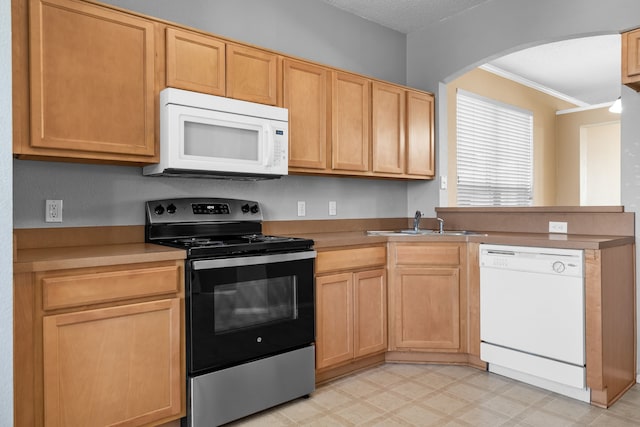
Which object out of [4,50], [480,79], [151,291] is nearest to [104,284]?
[151,291]

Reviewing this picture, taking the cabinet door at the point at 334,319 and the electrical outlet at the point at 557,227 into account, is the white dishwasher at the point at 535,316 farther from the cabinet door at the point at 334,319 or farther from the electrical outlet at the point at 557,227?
the cabinet door at the point at 334,319

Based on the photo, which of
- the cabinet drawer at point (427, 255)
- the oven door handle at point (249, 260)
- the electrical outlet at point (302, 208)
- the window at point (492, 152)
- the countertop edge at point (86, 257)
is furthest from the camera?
the window at point (492, 152)

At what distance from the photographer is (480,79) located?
4.94 metres

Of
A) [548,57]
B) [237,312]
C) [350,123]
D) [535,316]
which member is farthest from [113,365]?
[548,57]

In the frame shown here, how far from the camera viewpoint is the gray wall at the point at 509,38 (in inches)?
109

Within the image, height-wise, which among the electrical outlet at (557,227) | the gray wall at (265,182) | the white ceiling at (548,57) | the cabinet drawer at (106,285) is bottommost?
the cabinet drawer at (106,285)

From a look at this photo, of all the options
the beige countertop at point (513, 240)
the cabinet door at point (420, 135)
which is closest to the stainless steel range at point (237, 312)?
the beige countertop at point (513, 240)

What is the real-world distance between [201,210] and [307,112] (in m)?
0.97

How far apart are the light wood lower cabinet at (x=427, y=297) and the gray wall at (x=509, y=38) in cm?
97

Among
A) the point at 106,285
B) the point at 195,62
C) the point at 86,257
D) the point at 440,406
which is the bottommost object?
the point at 440,406

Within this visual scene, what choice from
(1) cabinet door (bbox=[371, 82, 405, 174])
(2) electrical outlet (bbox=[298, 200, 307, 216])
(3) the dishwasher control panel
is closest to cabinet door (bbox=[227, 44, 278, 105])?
(2) electrical outlet (bbox=[298, 200, 307, 216])

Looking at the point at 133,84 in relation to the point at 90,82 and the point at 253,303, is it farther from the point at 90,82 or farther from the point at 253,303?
the point at 253,303

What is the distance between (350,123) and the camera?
3252 mm

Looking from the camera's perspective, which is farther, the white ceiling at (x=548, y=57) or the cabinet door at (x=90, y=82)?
the white ceiling at (x=548, y=57)
